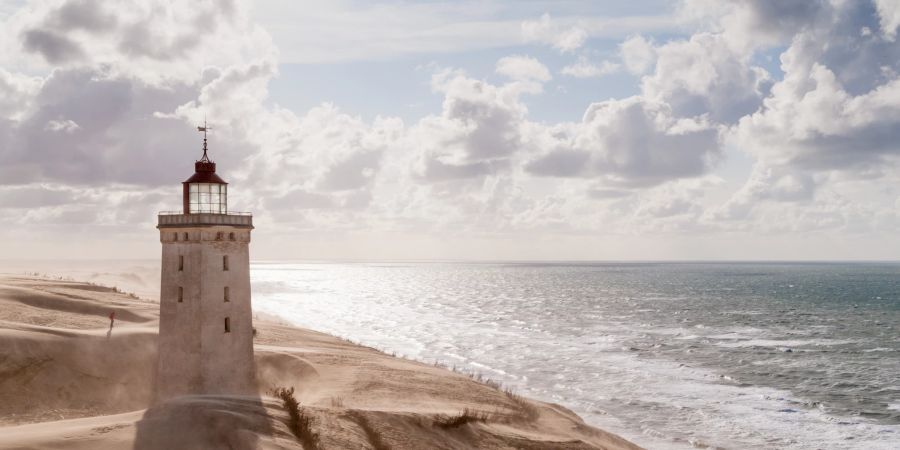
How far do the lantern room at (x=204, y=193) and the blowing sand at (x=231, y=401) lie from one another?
7309 mm

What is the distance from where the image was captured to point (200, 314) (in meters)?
24.3

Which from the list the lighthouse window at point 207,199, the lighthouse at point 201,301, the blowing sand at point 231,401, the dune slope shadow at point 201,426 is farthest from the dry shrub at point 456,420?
the lighthouse window at point 207,199

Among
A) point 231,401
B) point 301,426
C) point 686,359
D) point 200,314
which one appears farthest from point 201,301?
point 686,359

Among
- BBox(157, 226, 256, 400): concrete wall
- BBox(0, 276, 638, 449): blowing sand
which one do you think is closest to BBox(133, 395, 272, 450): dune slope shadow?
BBox(0, 276, 638, 449): blowing sand

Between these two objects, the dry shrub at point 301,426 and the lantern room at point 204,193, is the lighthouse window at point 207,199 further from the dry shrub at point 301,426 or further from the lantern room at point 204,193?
the dry shrub at point 301,426

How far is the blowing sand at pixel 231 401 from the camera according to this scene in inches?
690

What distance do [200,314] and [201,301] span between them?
1.52 ft

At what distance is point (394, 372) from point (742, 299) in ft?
297

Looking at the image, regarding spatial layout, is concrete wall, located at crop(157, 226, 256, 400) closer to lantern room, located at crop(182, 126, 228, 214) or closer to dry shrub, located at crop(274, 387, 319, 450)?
lantern room, located at crop(182, 126, 228, 214)

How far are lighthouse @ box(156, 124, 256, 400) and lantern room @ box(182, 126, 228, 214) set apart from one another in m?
0.04

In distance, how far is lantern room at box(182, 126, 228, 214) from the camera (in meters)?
25.3

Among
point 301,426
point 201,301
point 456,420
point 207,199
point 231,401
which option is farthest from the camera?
point 207,199

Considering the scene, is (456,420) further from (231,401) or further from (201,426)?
(201,426)

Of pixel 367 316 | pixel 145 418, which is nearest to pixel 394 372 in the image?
pixel 145 418
